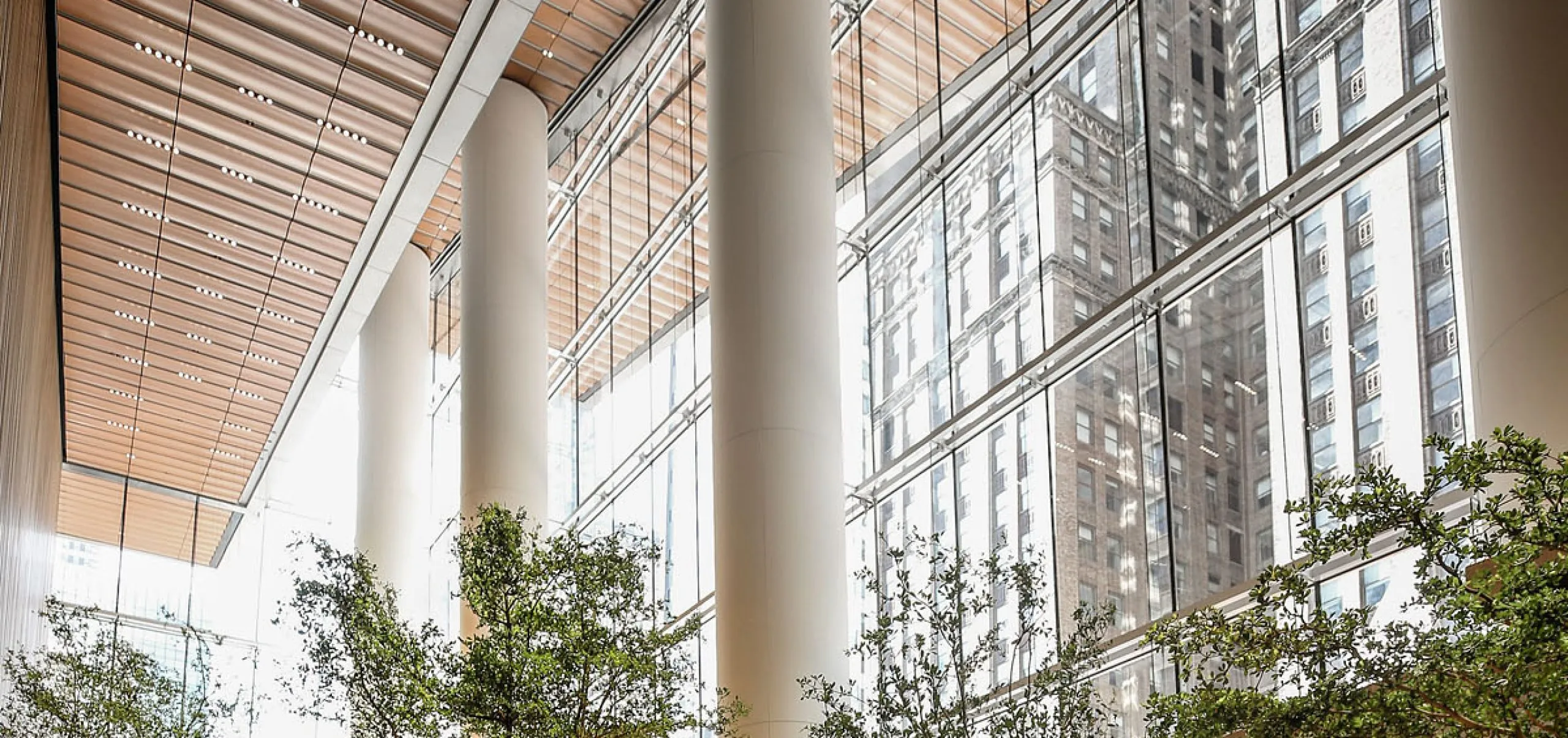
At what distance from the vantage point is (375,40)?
61.6 ft

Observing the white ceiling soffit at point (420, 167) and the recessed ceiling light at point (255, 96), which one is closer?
the white ceiling soffit at point (420, 167)

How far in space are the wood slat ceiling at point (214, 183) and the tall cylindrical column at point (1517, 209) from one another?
13.2m

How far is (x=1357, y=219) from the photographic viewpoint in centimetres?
1285

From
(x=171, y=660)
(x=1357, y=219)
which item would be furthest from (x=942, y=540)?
(x=171, y=660)

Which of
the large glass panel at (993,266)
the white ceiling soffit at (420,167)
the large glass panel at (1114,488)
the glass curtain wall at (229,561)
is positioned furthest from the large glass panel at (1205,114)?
the glass curtain wall at (229,561)

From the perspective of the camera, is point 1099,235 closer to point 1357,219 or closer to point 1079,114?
point 1079,114

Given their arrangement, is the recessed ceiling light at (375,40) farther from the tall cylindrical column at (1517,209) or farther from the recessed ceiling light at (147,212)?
the tall cylindrical column at (1517,209)

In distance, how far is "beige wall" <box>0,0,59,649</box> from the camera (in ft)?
53.2

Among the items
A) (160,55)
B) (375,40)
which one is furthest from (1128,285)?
(160,55)

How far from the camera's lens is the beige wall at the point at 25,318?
1622 centimetres

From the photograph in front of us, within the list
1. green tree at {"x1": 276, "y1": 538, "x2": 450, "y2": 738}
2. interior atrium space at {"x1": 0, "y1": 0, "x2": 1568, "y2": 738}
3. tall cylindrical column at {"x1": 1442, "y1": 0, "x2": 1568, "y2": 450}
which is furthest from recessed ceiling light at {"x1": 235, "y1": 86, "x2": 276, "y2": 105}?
tall cylindrical column at {"x1": 1442, "y1": 0, "x2": 1568, "y2": 450}

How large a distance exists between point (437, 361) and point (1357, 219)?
2326 centimetres

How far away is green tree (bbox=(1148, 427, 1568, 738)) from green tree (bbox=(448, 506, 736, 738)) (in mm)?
7045

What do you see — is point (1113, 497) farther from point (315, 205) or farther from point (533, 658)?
point (315, 205)
